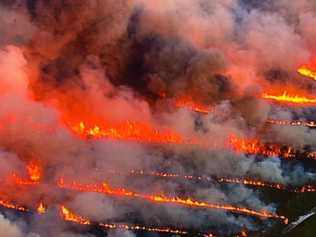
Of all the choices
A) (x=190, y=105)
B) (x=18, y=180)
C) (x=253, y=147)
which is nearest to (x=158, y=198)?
(x=18, y=180)

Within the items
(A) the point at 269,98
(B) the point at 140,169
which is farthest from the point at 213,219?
(A) the point at 269,98

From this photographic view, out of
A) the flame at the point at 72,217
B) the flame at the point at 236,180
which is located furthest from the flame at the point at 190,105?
the flame at the point at 72,217

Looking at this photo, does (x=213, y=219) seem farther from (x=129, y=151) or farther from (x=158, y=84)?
(x=158, y=84)

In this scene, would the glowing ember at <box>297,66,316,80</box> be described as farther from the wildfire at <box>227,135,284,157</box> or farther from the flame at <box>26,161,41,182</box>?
the flame at <box>26,161,41,182</box>

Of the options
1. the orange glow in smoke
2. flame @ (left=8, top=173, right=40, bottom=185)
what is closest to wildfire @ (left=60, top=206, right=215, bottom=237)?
flame @ (left=8, top=173, right=40, bottom=185)

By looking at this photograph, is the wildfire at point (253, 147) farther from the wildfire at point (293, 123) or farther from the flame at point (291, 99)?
the flame at point (291, 99)

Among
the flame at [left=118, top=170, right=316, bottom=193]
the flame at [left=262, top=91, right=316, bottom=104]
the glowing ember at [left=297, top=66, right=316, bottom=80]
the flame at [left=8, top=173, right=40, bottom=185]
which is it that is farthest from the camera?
the glowing ember at [left=297, top=66, right=316, bottom=80]
